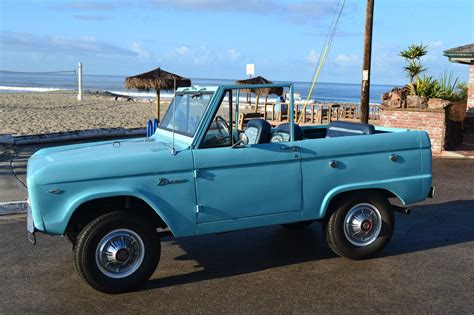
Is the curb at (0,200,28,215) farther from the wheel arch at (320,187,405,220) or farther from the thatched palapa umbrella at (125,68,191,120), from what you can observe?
the thatched palapa umbrella at (125,68,191,120)

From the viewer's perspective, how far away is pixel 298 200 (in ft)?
18.5

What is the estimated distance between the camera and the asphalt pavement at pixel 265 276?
4.77 meters

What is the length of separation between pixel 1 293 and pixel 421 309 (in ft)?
12.2

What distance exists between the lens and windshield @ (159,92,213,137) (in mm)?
5562

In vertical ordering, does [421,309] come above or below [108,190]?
below

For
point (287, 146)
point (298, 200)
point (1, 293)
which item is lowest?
point (1, 293)

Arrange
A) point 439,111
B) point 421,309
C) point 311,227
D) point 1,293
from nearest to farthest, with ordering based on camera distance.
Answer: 1. point 421,309
2. point 1,293
3. point 311,227
4. point 439,111

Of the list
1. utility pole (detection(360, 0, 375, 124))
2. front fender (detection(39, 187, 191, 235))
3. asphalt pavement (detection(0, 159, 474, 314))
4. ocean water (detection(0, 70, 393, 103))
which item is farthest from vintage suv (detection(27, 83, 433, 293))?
ocean water (detection(0, 70, 393, 103))

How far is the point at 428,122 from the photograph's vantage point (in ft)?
48.4

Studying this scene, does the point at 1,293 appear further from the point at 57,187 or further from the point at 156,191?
the point at 156,191

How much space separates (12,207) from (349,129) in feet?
16.5

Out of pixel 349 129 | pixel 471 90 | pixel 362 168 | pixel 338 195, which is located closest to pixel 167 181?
pixel 338 195

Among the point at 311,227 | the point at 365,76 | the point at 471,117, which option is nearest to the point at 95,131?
the point at 365,76

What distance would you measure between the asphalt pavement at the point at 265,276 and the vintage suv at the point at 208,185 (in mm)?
319
